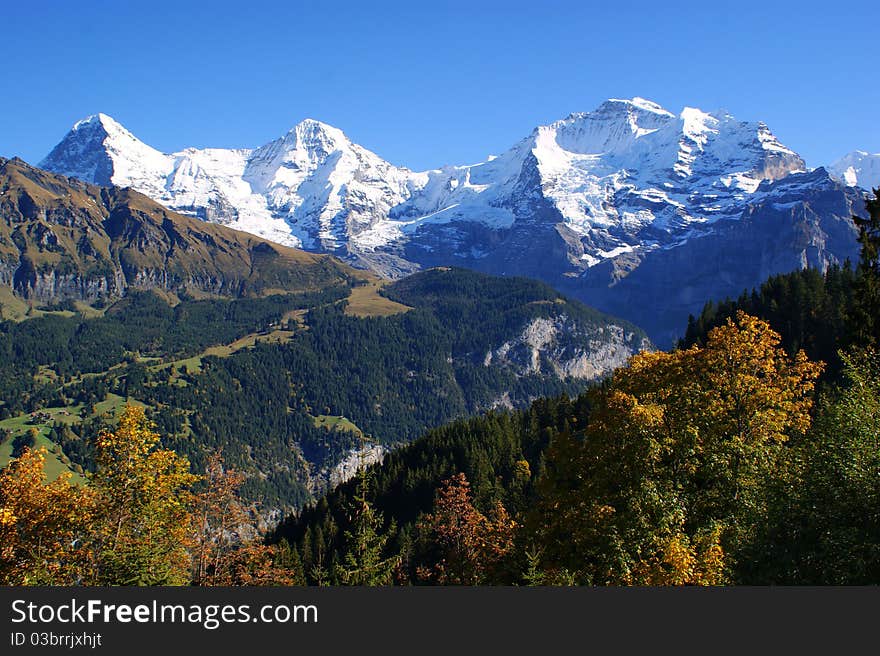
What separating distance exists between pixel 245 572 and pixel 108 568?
471 inches

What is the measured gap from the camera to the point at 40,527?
36.2 m

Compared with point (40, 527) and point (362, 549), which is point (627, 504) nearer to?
point (362, 549)

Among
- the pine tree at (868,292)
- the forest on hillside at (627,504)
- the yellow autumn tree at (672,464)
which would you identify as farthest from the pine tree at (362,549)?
the pine tree at (868,292)

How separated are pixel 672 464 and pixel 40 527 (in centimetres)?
3085

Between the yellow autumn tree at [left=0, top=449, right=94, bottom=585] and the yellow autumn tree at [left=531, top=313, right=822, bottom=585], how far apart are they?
22573 millimetres

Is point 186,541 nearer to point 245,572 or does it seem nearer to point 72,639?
point 245,572

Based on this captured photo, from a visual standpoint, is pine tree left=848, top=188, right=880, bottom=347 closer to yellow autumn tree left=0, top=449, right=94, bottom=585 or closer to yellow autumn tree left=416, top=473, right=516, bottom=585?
yellow autumn tree left=416, top=473, right=516, bottom=585

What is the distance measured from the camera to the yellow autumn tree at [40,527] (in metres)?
35.0

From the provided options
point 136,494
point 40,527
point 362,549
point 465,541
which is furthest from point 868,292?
point 40,527

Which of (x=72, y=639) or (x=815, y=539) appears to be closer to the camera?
(x=72, y=639)

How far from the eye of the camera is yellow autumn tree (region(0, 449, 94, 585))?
35.0 meters

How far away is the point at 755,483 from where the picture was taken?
3494 cm

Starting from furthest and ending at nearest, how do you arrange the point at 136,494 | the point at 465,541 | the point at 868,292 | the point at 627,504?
the point at 868,292
the point at 465,541
the point at 136,494
the point at 627,504

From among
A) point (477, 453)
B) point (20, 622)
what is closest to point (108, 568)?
point (20, 622)
